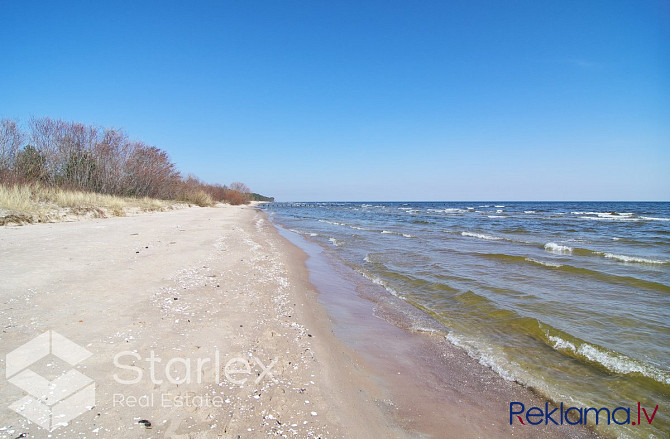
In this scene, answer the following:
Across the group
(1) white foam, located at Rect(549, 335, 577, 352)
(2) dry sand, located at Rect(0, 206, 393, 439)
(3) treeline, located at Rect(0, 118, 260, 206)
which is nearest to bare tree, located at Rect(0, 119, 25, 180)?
(3) treeline, located at Rect(0, 118, 260, 206)

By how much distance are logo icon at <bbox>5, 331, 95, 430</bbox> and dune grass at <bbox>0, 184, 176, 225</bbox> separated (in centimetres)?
1348

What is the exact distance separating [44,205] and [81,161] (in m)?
11.0

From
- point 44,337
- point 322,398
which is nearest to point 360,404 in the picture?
point 322,398

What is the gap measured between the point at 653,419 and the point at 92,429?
558cm

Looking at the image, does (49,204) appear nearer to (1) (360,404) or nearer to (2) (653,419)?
(1) (360,404)

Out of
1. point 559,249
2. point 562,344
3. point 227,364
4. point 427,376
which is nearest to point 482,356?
point 427,376

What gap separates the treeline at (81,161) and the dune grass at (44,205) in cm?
223

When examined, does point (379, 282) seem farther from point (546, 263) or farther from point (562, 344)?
point (546, 263)

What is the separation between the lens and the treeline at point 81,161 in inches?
769

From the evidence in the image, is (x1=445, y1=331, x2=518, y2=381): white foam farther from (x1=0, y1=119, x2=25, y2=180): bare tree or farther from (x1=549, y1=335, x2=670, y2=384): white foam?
(x1=0, y1=119, x2=25, y2=180): bare tree

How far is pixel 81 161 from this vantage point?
2420 cm

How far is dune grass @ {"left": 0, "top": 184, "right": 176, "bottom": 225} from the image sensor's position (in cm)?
1296

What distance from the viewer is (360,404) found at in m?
3.23

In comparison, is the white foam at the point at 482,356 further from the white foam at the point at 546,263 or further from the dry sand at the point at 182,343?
the white foam at the point at 546,263
